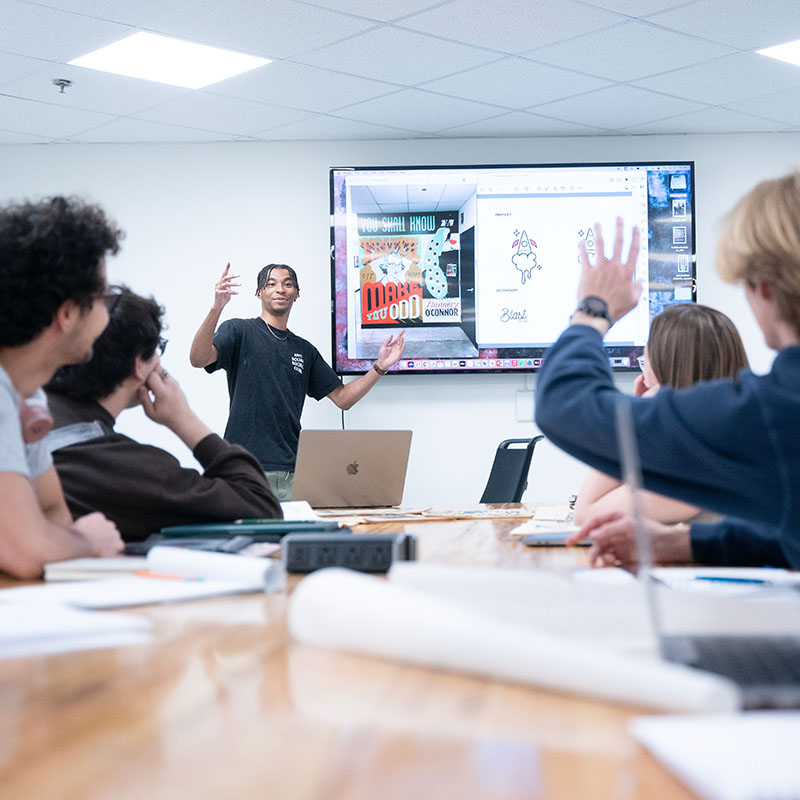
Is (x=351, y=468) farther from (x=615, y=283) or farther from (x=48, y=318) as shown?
(x=615, y=283)

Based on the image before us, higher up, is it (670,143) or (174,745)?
(670,143)

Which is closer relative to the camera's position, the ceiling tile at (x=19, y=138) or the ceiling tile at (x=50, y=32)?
the ceiling tile at (x=50, y=32)

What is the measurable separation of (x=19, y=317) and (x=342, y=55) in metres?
2.80

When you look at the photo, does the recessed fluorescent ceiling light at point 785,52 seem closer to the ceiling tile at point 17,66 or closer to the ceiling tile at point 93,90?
the ceiling tile at point 93,90

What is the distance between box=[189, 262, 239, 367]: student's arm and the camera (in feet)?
14.3

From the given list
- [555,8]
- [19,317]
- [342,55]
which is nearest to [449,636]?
[19,317]

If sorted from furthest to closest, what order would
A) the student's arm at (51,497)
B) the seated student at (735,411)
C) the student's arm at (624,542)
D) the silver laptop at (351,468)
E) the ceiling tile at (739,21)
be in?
the ceiling tile at (739,21) < the silver laptop at (351,468) < the student's arm at (51,497) < the student's arm at (624,542) < the seated student at (735,411)

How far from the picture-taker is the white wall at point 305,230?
16.7ft

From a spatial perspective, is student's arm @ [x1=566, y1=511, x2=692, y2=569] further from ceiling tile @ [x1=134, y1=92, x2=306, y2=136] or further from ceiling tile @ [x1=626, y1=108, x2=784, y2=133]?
ceiling tile @ [x1=626, y1=108, x2=784, y2=133]

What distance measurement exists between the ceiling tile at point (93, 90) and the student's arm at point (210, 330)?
0.85 metres

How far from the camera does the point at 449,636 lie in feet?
2.36

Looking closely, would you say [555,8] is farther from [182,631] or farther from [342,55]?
[182,631]

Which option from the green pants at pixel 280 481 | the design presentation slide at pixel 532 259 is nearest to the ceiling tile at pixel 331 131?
the design presentation slide at pixel 532 259

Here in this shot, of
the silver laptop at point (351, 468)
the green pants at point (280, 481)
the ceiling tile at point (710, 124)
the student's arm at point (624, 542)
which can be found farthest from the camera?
the ceiling tile at point (710, 124)
